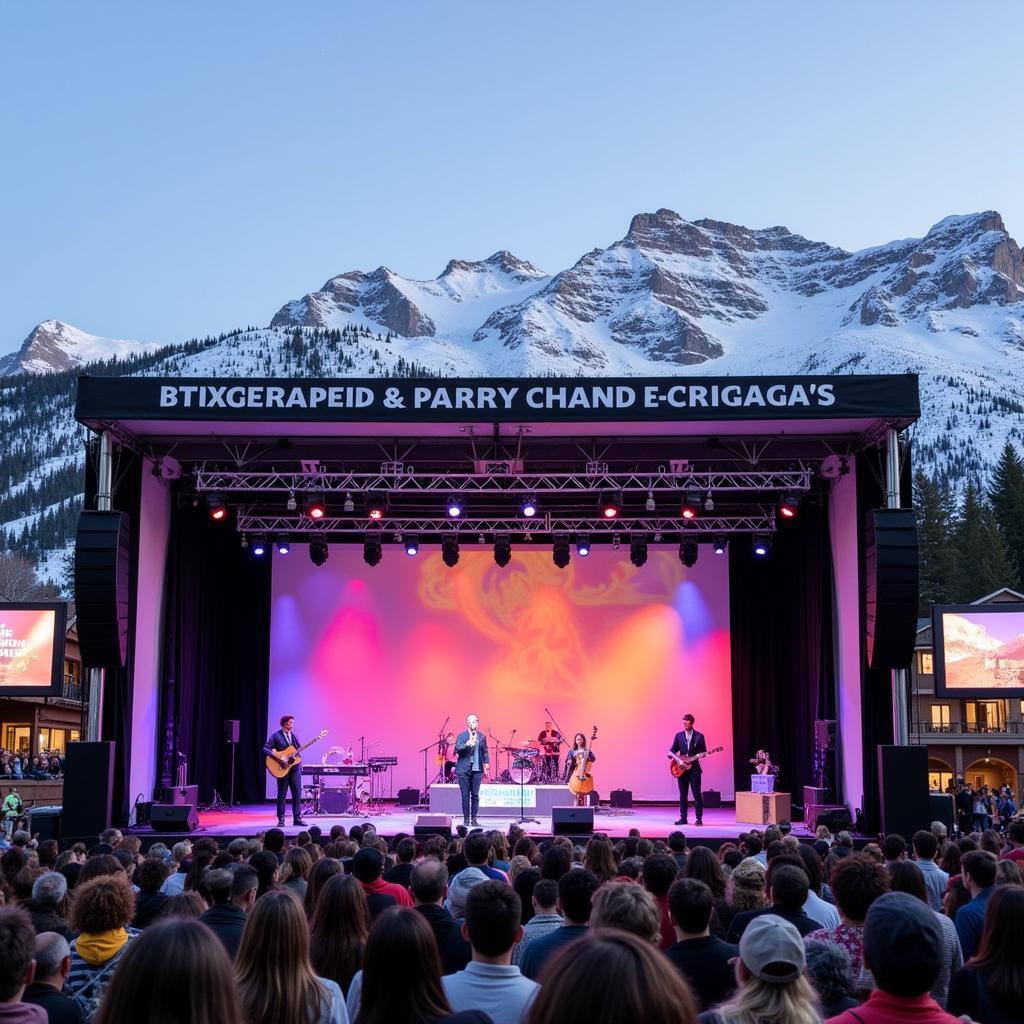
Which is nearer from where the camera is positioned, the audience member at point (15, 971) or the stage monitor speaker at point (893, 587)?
the audience member at point (15, 971)

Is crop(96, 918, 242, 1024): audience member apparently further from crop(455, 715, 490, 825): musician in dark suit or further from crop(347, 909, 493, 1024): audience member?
crop(455, 715, 490, 825): musician in dark suit

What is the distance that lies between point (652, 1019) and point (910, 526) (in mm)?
12623

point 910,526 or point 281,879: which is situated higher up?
point 910,526

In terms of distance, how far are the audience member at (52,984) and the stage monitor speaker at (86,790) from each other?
37.1 ft

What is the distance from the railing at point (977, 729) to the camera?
52906 millimetres

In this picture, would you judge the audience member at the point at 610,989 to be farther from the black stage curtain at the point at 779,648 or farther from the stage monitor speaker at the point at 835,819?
the black stage curtain at the point at 779,648

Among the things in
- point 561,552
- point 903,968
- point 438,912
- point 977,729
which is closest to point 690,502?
point 561,552

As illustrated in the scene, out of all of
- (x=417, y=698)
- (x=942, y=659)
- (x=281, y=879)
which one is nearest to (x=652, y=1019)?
(x=281, y=879)

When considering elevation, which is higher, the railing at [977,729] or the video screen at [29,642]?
the video screen at [29,642]

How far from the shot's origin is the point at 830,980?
315 centimetres

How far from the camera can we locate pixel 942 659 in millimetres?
14703

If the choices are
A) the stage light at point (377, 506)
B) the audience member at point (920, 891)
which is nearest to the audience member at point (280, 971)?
the audience member at point (920, 891)

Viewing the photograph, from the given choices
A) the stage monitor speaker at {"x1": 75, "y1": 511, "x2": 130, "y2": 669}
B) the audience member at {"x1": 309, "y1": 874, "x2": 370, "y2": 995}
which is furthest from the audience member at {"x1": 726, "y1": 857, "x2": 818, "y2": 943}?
the stage monitor speaker at {"x1": 75, "y1": 511, "x2": 130, "y2": 669}

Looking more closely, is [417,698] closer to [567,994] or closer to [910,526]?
[910,526]
